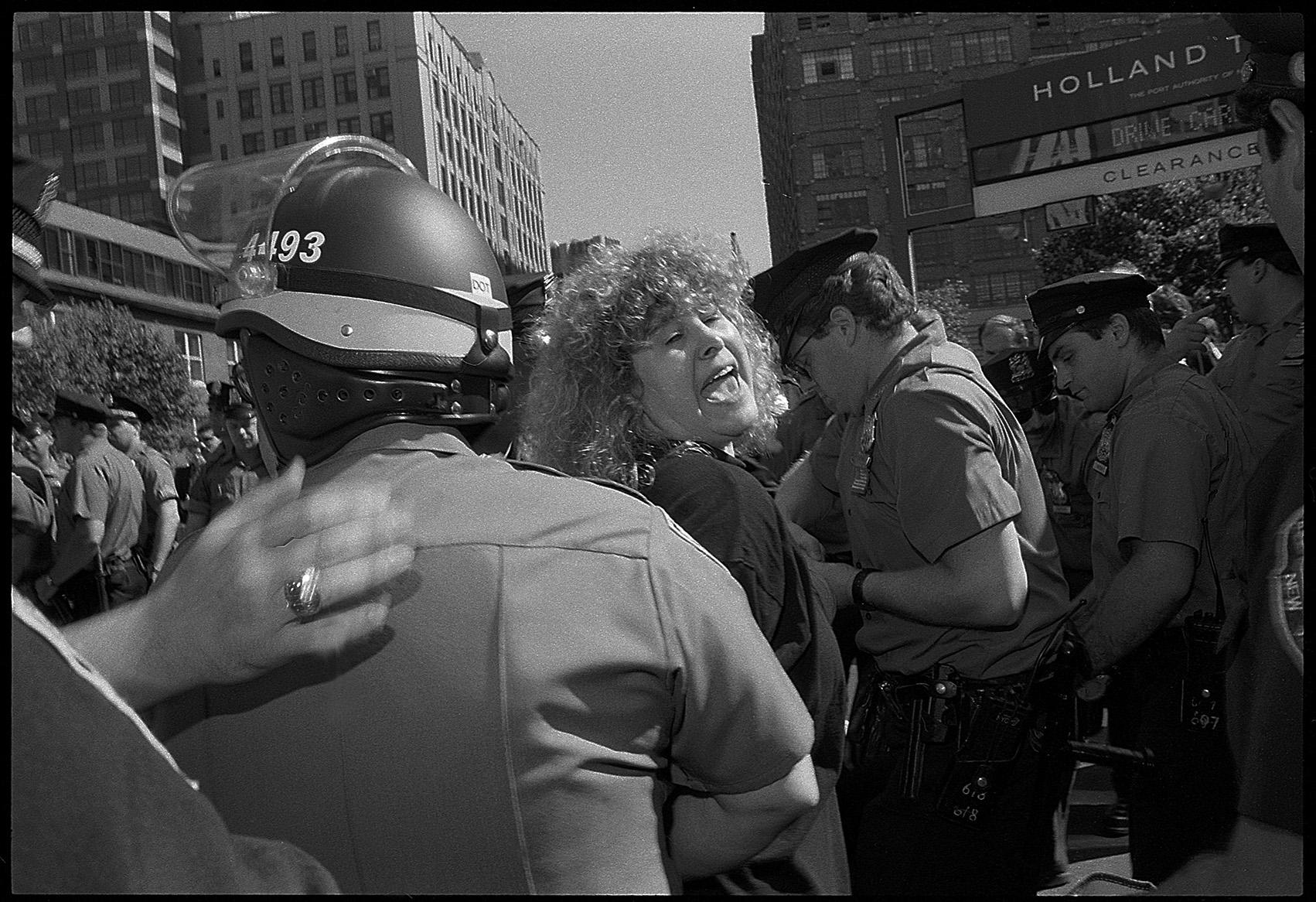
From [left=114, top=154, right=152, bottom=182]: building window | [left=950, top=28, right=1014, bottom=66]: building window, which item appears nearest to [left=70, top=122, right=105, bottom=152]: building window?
[left=114, top=154, right=152, bottom=182]: building window

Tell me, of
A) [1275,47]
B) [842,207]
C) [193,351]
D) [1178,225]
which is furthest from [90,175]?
[1275,47]

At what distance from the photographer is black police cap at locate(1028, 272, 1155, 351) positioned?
12.2 ft

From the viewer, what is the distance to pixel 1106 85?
9.66m

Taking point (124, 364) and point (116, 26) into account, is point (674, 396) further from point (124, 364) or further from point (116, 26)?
point (116, 26)

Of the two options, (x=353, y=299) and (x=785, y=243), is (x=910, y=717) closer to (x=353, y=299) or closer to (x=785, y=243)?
(x=353, y=299)

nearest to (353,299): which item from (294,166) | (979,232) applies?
(294,166)

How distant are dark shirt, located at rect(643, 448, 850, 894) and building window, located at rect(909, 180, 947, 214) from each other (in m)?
49.8

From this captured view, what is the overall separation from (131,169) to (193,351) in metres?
22.3

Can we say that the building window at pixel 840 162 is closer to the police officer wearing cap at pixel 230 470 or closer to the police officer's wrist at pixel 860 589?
the police officer wearing cap at pixel 230 470

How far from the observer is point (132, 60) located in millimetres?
65625

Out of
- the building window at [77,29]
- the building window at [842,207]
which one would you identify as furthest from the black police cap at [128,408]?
the building window at [77,29]

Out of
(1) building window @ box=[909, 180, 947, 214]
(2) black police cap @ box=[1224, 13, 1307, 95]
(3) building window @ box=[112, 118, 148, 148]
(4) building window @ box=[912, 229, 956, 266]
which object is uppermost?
(3) building window @ box=[112, 118, 148, 148]

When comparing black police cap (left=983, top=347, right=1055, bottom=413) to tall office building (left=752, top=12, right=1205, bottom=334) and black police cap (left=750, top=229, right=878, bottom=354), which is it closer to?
black police cap (left=750, top=229, right=878, bottom=354)

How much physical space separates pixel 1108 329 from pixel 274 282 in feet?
10.2
